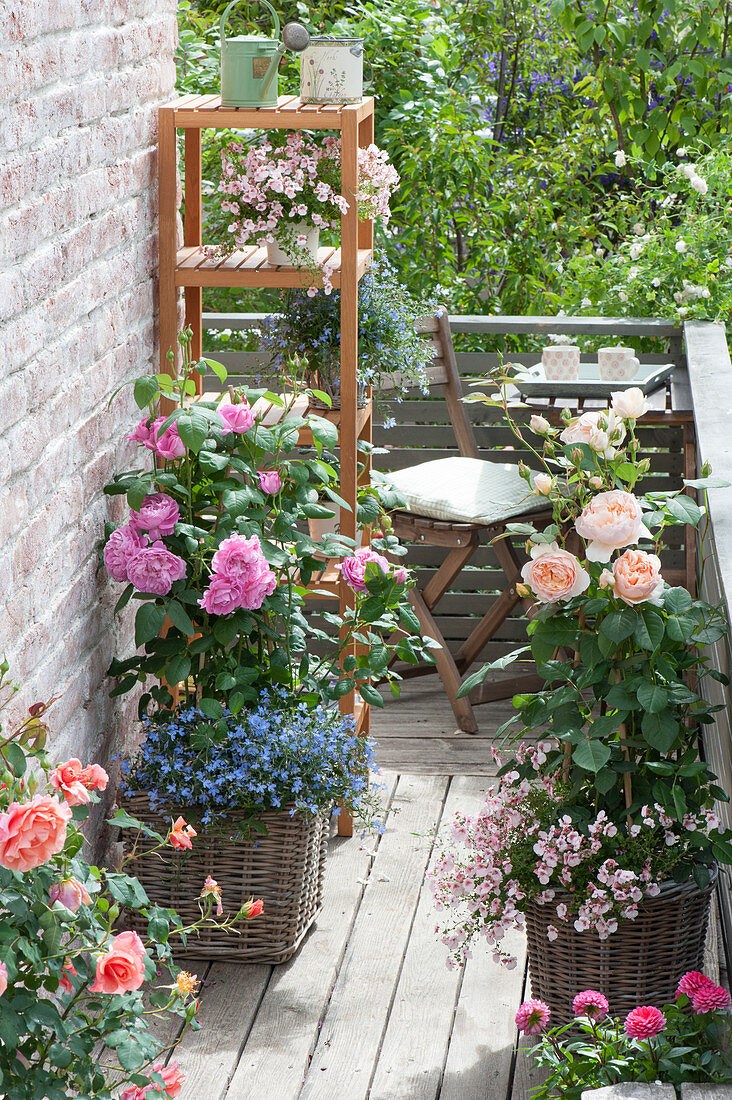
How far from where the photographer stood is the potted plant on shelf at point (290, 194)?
2.83 meters

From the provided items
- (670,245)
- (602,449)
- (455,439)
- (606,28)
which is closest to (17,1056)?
(602,449)

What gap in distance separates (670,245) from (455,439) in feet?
2.88

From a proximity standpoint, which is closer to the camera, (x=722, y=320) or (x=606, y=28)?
(x=722, y=320)

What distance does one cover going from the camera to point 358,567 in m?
2.73

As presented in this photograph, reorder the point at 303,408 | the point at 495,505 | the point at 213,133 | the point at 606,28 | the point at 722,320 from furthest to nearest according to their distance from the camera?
the point at 606,28, the point at 213,133, the point at 722,320, the point at 495,505, the point at 303,408

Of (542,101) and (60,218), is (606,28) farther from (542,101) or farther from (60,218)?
(60,218)

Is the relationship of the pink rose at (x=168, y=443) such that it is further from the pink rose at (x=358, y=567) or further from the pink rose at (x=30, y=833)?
the pink rose at (x=30, y=833)

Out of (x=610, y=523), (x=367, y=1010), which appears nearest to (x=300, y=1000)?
(x=367, y=1010)

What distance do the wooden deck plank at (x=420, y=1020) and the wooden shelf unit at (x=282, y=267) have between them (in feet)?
1.88

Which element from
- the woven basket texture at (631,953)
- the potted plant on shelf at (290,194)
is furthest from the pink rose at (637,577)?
the potted plant on shelf at (290,194)

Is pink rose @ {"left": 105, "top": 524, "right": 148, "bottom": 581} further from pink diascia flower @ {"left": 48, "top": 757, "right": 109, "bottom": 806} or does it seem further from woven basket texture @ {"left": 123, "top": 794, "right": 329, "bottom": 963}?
pink diascia flower @ {"left": 48, "top": 757, "right": 109, "bottom": 806}

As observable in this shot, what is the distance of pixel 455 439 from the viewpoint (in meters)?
4.25

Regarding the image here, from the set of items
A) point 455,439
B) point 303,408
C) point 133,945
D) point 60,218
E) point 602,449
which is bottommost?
point 455,439

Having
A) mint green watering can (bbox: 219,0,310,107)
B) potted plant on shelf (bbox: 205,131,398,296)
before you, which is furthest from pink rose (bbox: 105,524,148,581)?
mint green watering can (bbox: 219,0,310,107)
